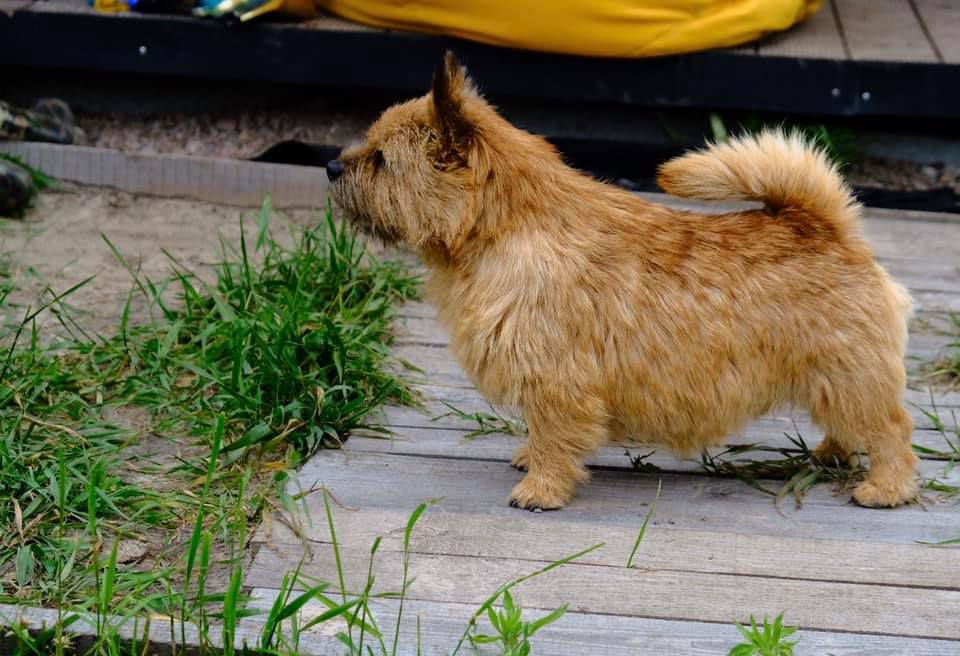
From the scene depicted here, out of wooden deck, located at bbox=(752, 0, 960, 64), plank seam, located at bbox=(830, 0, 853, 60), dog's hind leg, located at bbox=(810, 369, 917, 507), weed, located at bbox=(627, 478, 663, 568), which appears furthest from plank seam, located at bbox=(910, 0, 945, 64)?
weed, located at bbox=(627, 478, 663, 568)

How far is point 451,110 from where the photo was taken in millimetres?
3627

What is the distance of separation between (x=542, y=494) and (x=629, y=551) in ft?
1.25

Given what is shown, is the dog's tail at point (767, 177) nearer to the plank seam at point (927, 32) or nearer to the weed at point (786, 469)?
the weed at point (786, 469)

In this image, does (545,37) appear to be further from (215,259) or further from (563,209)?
(563,209)

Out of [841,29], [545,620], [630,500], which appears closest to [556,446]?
[630,500]

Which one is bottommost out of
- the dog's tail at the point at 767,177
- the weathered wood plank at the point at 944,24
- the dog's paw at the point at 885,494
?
the dog's paw at the point at 885,494

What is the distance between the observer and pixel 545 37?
640 centimetres

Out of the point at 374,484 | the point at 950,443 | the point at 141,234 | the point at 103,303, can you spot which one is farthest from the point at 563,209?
the point at 141,234

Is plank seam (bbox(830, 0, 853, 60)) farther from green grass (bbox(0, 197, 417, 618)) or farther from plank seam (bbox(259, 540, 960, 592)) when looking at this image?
plank seam (bbox(259, 540, 960, 592))

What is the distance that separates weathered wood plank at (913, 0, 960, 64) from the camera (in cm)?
665

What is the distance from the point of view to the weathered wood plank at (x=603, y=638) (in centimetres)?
303

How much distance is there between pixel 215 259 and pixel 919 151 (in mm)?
4052

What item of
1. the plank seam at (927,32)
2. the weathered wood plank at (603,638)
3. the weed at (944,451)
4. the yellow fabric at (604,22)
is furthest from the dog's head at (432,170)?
the plank seam at (927,32)

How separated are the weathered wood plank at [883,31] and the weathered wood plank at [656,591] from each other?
402 centimetres
